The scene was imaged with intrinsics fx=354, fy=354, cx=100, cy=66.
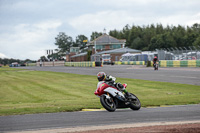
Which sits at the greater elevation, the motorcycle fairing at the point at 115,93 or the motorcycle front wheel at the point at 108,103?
the motorcycle fairing at the point at 115,93

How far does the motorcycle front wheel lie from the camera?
33.9 feet

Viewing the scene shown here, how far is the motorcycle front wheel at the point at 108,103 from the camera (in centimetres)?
1032

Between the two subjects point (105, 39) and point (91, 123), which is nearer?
point (91, 123)

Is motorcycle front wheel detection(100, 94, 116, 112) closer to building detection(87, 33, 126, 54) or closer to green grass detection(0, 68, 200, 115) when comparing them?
green grass detection(0, 68, 200, 115)

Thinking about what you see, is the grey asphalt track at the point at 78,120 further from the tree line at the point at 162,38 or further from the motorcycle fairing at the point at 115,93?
the tree line at the point at 162,38

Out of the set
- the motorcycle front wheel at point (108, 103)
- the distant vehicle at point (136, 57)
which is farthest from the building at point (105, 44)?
the motorcycle front wheel at point (108, 103)

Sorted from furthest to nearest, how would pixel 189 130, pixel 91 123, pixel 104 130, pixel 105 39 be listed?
pixel 105 39 → pixel 91 123 → pixel 104 130 → pixel 189 130

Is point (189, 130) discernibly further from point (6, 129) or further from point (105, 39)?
point (105, 39)

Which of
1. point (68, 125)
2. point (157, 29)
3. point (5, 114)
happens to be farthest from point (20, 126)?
point (157, 29)

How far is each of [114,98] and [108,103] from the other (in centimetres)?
34

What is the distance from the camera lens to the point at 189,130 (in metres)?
6.46

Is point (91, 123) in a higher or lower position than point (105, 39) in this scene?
lower

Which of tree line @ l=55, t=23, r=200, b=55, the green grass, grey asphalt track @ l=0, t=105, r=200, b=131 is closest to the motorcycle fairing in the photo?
the green grass

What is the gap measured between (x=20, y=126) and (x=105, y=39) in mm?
131417
